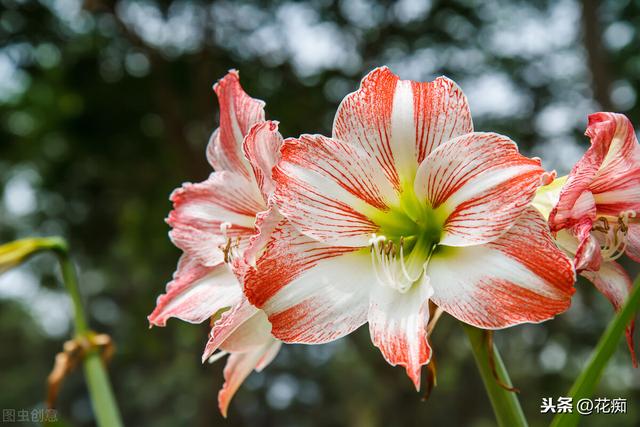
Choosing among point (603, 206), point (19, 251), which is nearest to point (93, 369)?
point (19, 251)

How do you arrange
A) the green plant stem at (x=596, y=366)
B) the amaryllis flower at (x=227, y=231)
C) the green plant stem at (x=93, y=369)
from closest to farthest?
the green plant stem at (x=596, y=366)
the amaryllis flower at (x=227, y=231)
the green plant stem at (x=93, y=369)

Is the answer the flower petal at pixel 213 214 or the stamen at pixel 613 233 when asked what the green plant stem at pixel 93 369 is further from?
the stamen at pixel 613 233

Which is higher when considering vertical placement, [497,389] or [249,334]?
[249,334]

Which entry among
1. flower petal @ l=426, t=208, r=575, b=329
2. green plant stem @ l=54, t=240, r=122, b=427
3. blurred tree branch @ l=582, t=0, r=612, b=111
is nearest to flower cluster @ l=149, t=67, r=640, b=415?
flower petal @ l=426, t=208, r=575, b=329

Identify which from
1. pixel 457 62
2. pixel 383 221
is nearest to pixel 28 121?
pixel 457 62

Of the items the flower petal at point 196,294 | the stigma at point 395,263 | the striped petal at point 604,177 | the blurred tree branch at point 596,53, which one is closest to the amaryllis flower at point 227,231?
the flower petal at point 196,294

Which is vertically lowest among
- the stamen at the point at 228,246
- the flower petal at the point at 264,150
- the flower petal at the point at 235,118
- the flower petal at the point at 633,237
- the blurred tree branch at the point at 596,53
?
the flower petal at the point at 633,237

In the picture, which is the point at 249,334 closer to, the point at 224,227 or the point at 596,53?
the point at 224,227

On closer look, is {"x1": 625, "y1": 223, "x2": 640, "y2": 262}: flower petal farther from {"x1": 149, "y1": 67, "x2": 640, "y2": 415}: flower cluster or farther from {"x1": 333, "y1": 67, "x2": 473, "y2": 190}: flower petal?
{"x1": 333, "y1": 67, "x2": 473, "y2": 190}: flower petal
